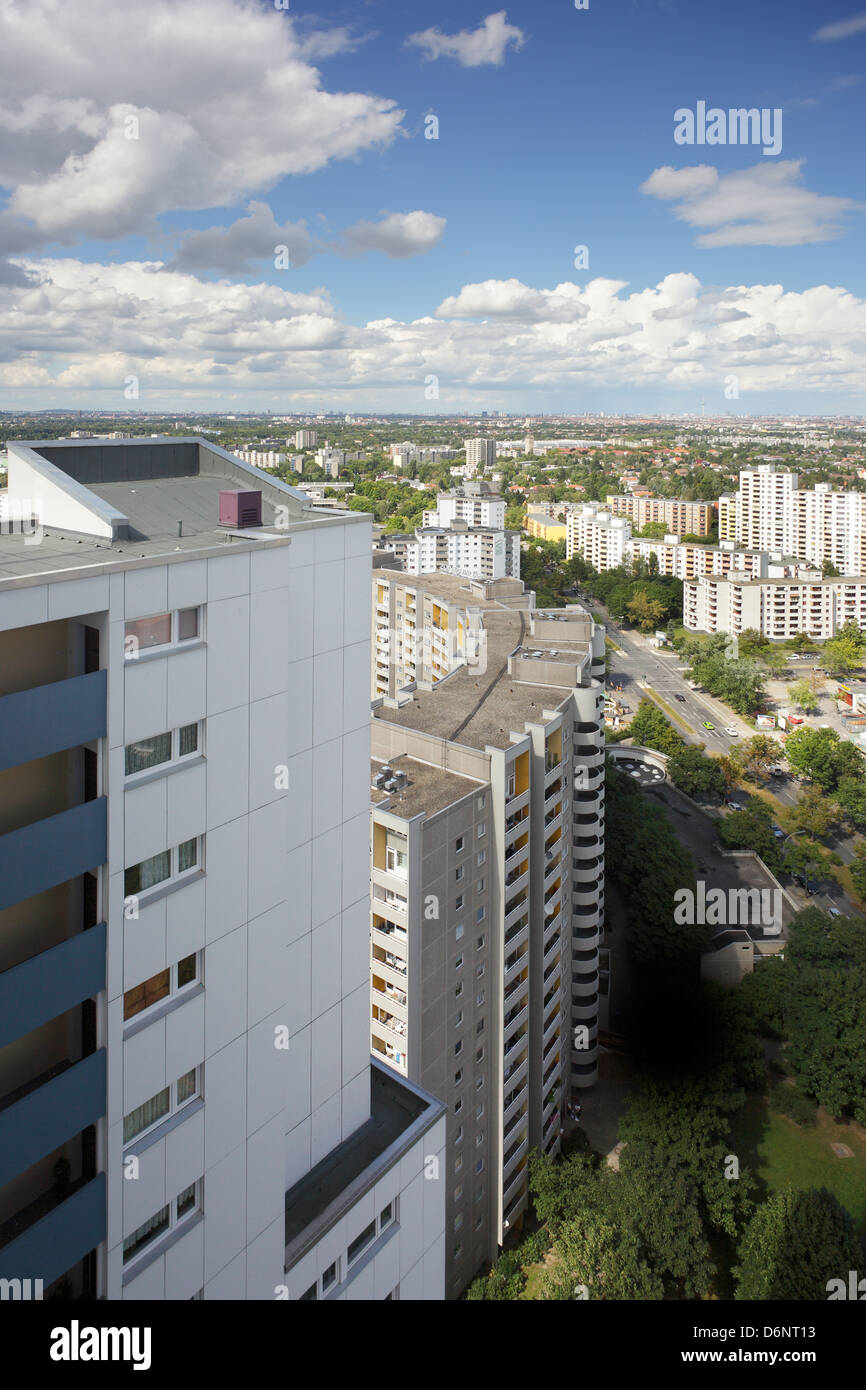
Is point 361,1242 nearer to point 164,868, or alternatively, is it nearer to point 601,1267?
point 164,868

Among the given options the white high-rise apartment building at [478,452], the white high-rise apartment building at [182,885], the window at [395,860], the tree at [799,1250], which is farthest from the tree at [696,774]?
the white high-rise apartment building at [478,452]

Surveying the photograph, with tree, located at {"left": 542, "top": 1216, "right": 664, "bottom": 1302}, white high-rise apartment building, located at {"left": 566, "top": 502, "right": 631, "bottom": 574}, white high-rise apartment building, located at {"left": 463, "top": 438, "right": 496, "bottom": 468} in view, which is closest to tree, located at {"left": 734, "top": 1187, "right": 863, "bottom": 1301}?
tree, located at {"left": 542, "top": 1216, "right": 664, "bottom": 1302}

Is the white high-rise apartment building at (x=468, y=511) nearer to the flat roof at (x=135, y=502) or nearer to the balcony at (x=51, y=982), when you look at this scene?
the flat roof at (x=135, y=502)

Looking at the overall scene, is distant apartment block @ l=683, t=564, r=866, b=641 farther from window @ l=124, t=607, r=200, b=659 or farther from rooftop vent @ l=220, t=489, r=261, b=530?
window @ l=124, t=607, r=200, b=659

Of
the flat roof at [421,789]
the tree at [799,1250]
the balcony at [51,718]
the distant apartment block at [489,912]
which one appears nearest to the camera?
the balcony at [51,718]

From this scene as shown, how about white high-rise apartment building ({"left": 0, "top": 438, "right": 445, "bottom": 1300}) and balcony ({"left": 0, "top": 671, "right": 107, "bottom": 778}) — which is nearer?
balcony ({"left": 0, "top": 671, "right": 107, "bottom": 778})

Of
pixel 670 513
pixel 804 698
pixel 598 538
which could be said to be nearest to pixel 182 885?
pixel 804 698
